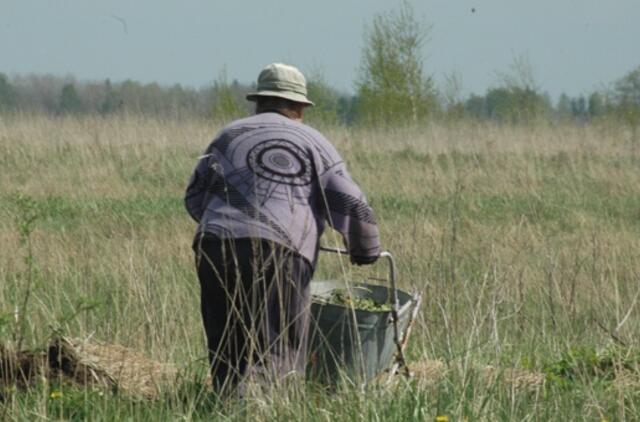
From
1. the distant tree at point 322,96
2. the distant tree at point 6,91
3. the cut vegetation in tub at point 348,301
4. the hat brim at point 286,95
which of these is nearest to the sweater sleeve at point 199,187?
the hat brim at point 286,95

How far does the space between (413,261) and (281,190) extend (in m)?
3.69

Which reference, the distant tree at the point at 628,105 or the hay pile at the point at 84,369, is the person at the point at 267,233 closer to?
the hay pile at the point at 84,369

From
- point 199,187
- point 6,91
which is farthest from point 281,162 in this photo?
point 6,91

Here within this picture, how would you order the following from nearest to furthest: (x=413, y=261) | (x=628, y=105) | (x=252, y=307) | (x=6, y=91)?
1. (x=252, y=307)
2. (x=413, y=261)
3. (x=628, y=105)
4. (x=6, y=91)

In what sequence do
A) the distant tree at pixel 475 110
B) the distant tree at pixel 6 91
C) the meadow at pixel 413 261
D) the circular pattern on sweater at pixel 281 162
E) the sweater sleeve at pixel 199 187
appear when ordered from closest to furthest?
the meadow at pixel 413 261
the circular pattern on sweater at pixel 281 162
the sweater sleeve at pixel 199 187
the distant tree at pixel 475 110
the distant tree at pixel 6 91

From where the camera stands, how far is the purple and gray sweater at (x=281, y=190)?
207 inches

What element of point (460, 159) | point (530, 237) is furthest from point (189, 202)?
point (460, 159)

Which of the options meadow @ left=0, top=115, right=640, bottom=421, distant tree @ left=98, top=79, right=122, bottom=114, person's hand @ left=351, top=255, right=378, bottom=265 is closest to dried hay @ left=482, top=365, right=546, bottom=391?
meadow @ left=0, top=115, right=640, bottom=421

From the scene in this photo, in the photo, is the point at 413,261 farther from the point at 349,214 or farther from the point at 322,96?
the point at 322,96

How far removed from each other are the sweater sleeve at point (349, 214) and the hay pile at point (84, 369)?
35.2 inches

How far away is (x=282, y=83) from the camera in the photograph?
548 centimetres

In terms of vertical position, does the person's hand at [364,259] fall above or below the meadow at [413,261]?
above

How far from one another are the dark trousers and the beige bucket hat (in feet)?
2.15

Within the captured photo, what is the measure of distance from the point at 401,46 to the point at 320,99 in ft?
22.6
